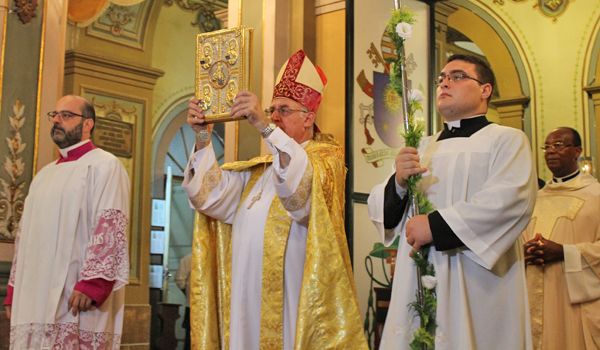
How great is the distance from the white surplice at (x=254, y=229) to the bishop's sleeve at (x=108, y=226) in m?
0.46

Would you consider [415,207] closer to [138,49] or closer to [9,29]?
[9,29]

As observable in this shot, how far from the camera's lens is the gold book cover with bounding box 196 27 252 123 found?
4.62 metres

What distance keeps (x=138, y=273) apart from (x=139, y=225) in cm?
60

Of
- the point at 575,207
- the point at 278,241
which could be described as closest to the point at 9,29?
the point at 278,241

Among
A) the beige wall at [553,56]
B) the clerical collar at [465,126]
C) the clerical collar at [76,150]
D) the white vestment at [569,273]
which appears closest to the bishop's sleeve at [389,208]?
the clerical collar at [465,126]

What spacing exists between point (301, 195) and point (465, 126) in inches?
40.2

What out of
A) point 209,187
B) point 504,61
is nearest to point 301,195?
point 209,187

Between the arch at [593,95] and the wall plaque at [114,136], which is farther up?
the arch at [593,95]

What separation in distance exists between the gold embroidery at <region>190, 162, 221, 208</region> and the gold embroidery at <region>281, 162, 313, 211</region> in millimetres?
535

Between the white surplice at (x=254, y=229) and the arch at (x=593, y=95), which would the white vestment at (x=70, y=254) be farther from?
the arch at (x=593, y=95)

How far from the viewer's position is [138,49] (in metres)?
11.0

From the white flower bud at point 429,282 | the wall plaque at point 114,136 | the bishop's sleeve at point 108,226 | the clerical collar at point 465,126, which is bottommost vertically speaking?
the white flower bud at point 429,282

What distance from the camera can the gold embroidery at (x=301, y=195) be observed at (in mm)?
4488

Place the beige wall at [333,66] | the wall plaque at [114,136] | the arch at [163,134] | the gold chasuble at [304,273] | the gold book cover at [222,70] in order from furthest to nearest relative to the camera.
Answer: the arch at [163,134] → the wall plaque at [114,136] → the beige wall at [333,66] → the gold book cover at [222,70] → the gold chasuble at [304,273]
